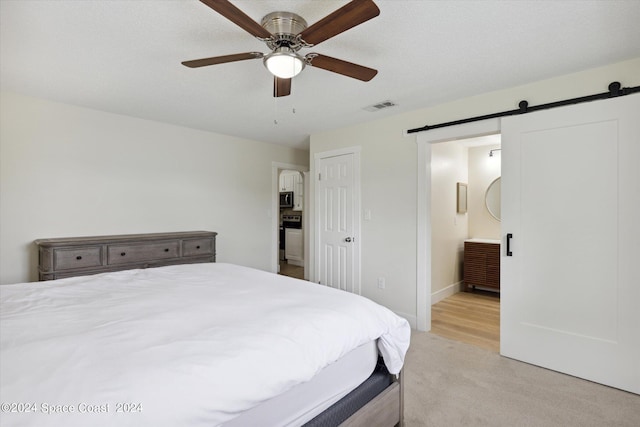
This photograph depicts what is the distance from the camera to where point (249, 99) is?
308 centimetres

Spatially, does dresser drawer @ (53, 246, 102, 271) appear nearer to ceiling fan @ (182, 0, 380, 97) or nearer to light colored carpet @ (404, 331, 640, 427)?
ceiling fan @ (182, 0, 380, 97)

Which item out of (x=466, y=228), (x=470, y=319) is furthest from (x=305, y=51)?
(x=466, y=228)

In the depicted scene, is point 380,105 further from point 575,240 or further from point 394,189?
point 575,240

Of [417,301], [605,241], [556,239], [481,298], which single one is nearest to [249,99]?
[417,301]

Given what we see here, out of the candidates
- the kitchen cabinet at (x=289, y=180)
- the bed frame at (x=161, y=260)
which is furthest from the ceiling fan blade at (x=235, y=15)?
the kitchen cabinet at (x=289, y=180)

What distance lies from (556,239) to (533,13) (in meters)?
1.68

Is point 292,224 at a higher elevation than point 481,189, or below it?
below

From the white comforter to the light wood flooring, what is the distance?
1803 mm

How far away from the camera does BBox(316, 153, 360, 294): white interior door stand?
13.1ft

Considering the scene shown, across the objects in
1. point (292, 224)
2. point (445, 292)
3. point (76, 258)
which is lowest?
point (445, 292)

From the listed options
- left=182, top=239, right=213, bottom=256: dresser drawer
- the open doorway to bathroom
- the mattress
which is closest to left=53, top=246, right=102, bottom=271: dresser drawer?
left=182, top=239, right=213, bottom=256: dresser drawer

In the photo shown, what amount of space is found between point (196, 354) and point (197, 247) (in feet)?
9.69

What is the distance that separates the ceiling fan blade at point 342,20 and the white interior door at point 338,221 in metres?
2.44

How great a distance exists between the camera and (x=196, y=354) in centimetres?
107
